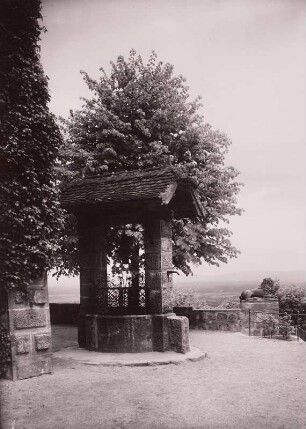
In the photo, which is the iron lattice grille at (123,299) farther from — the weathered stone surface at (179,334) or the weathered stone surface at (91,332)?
the weathered stone surface at (179,334)

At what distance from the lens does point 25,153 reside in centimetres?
812

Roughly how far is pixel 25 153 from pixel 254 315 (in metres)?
8.85

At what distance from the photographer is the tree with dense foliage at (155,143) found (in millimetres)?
15219

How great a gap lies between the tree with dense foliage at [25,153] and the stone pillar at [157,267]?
2.41 metres

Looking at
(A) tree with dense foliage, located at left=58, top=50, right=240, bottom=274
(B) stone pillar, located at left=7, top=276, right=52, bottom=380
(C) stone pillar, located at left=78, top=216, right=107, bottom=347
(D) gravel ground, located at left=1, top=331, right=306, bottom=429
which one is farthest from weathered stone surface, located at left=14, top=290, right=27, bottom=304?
(A) tree with dense foliage, located at left=58, top=50, right=240, bottom=274

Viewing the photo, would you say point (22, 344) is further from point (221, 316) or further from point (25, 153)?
point (221, 316)

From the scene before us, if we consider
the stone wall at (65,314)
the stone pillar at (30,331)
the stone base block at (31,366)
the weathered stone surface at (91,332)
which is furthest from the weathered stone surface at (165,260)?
the stone wall at (65,314)

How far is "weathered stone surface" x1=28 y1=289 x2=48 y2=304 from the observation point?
26.9ft

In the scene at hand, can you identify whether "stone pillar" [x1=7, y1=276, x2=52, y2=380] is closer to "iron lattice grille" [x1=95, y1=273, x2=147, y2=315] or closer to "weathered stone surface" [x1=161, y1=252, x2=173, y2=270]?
"iron lattice grille" [x1=95, y1=273, x2=147, y2=315]

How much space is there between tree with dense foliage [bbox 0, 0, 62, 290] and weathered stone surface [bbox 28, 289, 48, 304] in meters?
0.28

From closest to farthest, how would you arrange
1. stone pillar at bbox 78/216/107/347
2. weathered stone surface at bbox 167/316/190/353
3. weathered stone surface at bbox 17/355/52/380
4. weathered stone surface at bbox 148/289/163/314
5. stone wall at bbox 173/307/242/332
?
weathered stone surface at bbox 17/355/52/380 < weathered stone surface at bbox 167/316/190/353 < weathered stone surface at bbox 148/289/163/314 < stone pillar at bbox 78/216/107/347 < stone wall at bbox 173/307/242/332

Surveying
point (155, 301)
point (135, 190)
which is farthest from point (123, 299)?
point (135, 190)

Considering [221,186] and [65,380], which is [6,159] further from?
[221,186]

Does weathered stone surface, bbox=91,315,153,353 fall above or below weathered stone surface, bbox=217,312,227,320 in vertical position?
above
